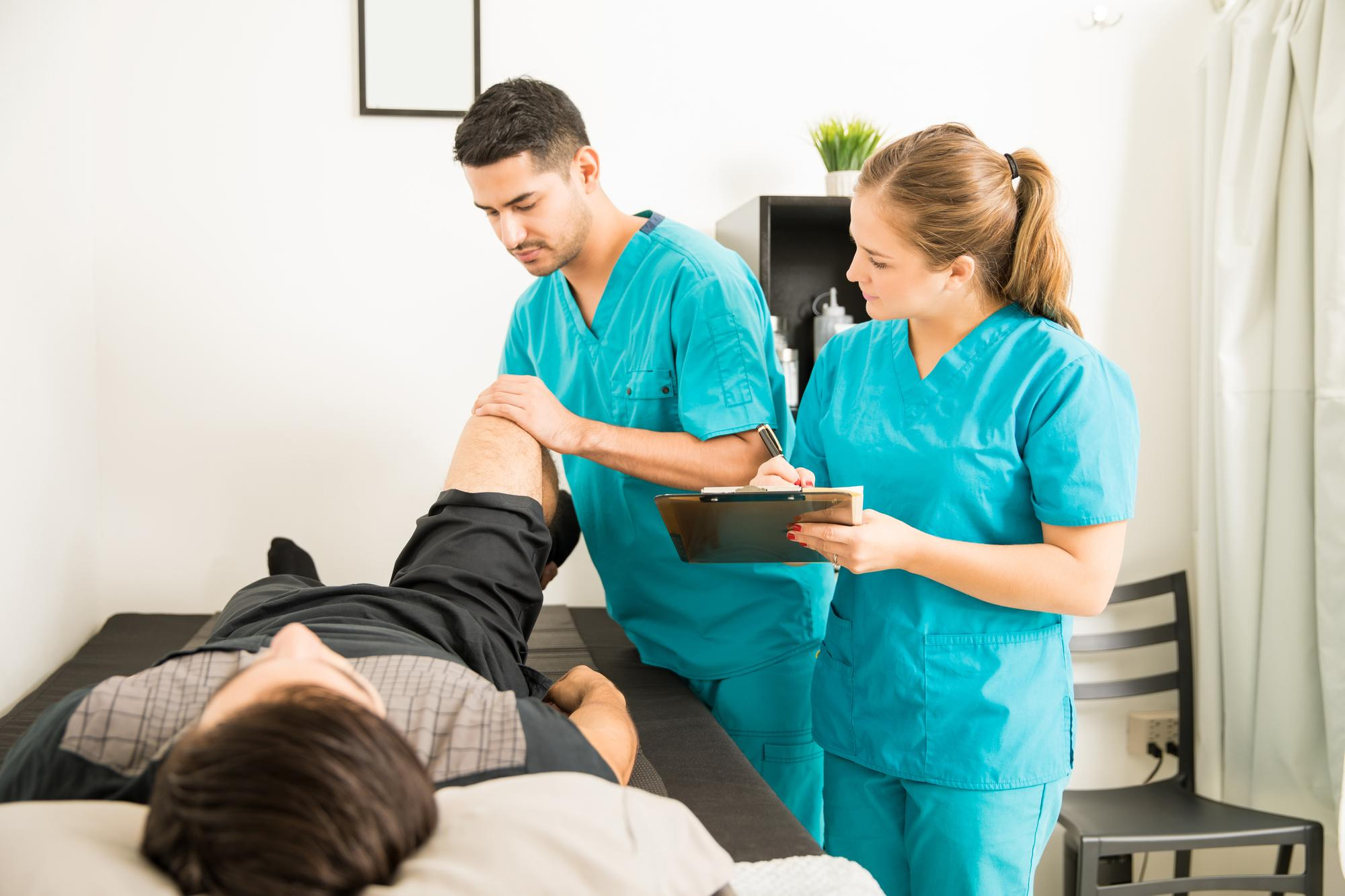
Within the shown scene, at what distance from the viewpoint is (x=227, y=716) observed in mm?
791

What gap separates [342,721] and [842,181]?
1.71 m

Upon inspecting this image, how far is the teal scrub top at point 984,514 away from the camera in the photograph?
3.95 feet

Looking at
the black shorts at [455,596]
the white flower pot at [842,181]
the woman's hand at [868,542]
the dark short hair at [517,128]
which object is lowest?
the black shorts at [455,596]

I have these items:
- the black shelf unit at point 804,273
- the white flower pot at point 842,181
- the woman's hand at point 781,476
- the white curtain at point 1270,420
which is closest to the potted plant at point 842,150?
the white flower pot at point 842,181

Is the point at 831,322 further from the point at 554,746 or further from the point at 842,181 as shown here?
the point at 554,746

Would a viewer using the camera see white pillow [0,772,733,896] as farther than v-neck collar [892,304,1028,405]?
No

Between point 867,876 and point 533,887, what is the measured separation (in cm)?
44

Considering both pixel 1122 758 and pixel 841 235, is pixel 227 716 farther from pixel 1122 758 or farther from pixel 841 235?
pixel 1122 758

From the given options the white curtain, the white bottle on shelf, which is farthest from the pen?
the white curtain

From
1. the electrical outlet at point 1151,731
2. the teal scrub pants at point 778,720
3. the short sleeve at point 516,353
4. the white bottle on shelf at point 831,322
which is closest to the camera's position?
the teal scrub pants at point 778,720

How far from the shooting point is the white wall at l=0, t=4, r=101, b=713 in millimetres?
1641

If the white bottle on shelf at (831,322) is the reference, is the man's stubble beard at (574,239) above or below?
above

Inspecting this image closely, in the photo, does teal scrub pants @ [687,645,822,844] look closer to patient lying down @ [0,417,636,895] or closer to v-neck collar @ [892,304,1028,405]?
patient lying down @ [0,417,636,895]

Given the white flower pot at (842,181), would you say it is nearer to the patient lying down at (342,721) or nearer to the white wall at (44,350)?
the patient lying down at (342,721)
